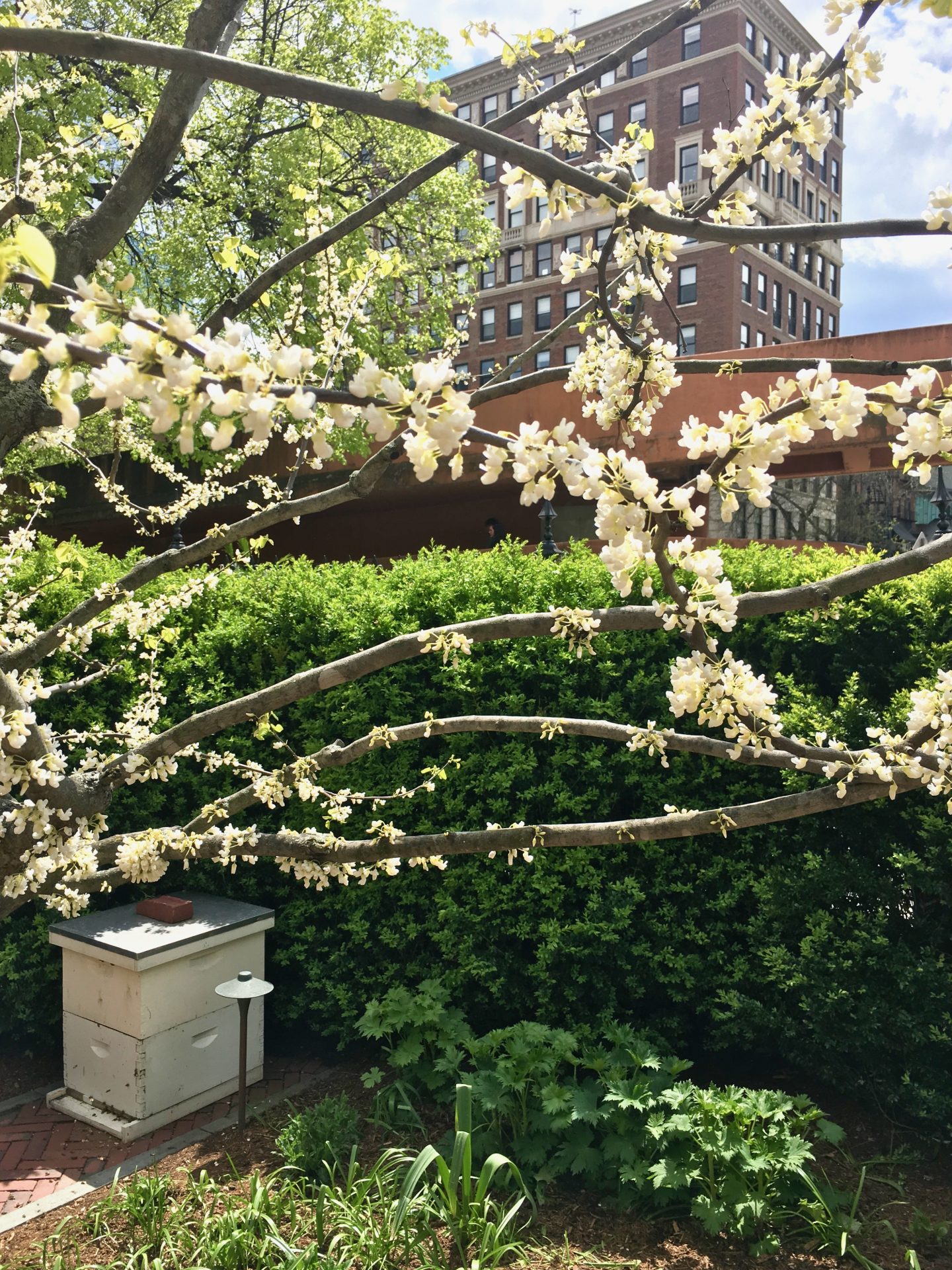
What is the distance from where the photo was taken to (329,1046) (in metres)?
5.23

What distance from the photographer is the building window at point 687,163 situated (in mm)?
37938

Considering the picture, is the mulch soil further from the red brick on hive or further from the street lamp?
the red brick on hive

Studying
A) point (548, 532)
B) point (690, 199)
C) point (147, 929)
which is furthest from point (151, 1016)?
point (690, 199)

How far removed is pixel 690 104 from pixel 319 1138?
42.2 metres

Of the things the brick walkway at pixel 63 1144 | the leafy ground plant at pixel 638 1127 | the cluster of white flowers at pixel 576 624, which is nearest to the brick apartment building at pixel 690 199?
the brick walkway at pixel 63 1144

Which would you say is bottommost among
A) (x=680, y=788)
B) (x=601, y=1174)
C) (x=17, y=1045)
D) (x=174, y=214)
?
(x=17, y=1045)

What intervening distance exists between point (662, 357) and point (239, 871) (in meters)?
3.89

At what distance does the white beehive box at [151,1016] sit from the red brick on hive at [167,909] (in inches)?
1.4

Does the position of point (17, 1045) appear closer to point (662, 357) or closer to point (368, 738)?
point (368, 738)

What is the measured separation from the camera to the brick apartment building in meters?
36.5

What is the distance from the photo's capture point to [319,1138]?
150 inches

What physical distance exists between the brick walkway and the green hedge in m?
0.50

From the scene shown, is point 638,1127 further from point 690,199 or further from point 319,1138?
point 690,199

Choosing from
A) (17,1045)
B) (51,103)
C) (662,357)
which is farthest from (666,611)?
(51,103)
